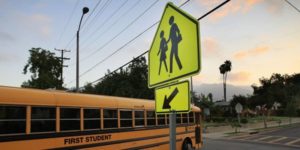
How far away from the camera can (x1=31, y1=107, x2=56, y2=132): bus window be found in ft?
26.8

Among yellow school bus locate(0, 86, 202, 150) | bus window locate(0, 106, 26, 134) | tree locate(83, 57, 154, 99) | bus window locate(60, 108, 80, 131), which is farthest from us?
tree locate(83, 57, 154, 99)

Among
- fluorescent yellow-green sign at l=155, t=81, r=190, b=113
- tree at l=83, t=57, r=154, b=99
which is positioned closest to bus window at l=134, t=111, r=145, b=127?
fluorescent yellow-green sign at l=155, t=81, r=190, b=113

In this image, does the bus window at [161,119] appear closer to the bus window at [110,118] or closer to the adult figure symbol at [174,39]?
the bus window at [110,118]

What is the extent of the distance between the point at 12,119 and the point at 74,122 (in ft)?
6.48

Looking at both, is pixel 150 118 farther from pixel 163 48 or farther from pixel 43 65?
pixel 43 65

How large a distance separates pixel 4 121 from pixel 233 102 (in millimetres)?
61605

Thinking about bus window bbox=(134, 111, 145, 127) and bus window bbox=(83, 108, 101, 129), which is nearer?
bus window bbox=(83, 108, 101, 129)

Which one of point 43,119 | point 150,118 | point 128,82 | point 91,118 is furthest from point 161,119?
point 128,82

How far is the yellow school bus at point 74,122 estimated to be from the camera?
7.75 meters

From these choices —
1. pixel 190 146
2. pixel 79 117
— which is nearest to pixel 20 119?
pixel 79 117

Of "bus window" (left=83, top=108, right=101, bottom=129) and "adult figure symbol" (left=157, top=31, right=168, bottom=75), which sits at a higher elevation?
"adult figure symbol" (left=157, top=31, right=168, bottom=75)

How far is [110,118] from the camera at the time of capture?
10.6 metres

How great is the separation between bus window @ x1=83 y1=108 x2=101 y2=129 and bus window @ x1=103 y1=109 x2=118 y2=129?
31 centimetres

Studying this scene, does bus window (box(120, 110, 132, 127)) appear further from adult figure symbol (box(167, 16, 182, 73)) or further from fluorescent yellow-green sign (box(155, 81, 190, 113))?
adult figure symbol (box(167, 16, 182, 73))
